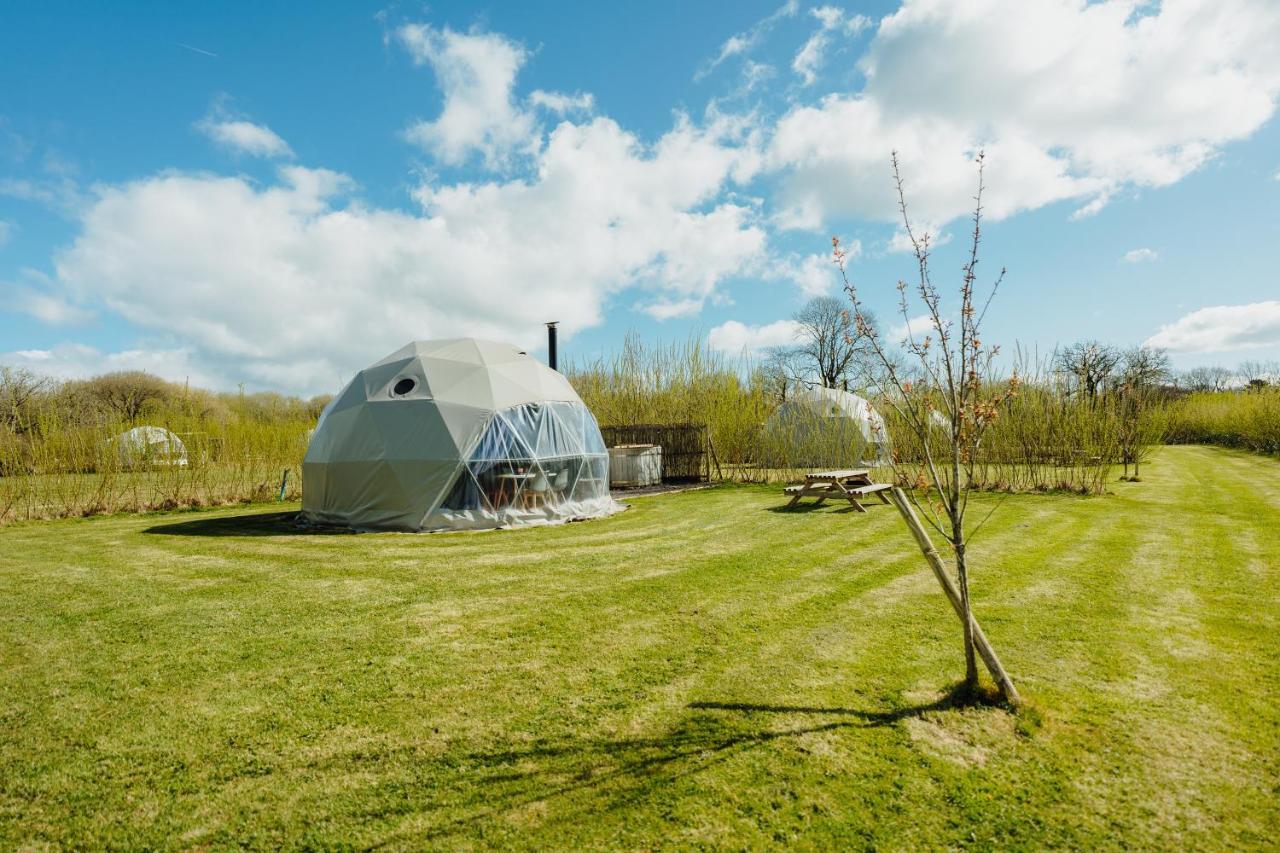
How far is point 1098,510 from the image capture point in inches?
432

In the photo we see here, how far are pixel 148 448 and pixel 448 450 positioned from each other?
8.03m

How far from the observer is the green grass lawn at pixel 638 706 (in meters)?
2.58

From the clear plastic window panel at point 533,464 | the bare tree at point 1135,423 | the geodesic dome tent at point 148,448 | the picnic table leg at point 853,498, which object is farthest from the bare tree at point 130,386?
the bare tree at point 1135,423

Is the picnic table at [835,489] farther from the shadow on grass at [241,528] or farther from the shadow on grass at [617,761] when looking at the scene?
the shadow on grass at [241,528]

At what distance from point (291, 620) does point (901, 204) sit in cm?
557

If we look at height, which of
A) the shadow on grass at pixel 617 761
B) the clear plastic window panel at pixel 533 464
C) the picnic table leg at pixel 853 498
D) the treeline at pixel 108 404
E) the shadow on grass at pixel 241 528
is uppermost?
the treeline at pixel 108 404

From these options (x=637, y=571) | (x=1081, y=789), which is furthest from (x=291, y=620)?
(x=1081, y=789)

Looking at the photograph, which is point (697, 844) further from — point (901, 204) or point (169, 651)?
point (169, 651)

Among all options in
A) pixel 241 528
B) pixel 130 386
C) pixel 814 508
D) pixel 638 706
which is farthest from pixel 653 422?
pixel 130 386

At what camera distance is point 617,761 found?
2.97 meters

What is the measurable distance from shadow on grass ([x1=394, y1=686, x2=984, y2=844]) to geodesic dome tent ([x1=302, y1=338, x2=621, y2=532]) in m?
7.53

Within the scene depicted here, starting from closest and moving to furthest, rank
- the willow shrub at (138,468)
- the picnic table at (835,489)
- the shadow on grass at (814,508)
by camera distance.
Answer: the picnic table at (835,489)
the shadow on grass at (814,508)
the willow shrub at (138,468)

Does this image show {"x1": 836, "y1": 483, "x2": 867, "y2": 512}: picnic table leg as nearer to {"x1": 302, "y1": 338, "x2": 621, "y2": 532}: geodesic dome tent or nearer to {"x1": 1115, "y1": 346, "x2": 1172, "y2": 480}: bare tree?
{"x1": 302, "y1": 338, "x2": 621, "y2": 532}: geodesic dome tent

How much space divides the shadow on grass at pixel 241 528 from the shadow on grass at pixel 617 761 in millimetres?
8332
